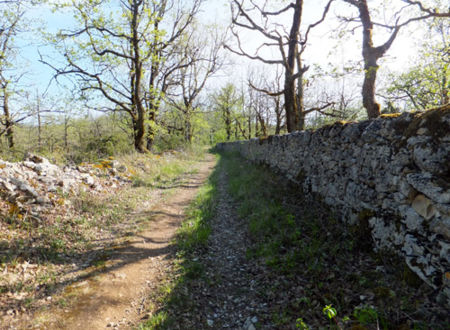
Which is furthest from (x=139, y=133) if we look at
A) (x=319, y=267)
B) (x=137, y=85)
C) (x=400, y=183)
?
(x=400, y=183)

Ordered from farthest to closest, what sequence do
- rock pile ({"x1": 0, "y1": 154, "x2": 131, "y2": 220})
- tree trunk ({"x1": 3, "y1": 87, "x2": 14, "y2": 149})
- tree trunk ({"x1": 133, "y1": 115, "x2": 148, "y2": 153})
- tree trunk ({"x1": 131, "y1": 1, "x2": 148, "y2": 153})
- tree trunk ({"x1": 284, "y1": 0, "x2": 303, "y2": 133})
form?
tree trunk ({"x1": 133, "y1": 115, "x2": 148, "y2": 153}), tree trunk ({"x1": 131, "y1": 1, "x2": 148, "y2": 153}), tree trunk ({"x1": 284, "y1": 0, "x2": 303, "y2": 133}), tree trunk ({"x1": 3, "y1": 87, "x2": 14, "y2": 149}), rock pile ({"x1": 0, "y1": 154, "x2": 131, "y2": 220})

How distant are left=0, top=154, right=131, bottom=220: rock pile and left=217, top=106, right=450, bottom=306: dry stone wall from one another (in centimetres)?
666

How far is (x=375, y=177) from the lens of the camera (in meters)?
3.59

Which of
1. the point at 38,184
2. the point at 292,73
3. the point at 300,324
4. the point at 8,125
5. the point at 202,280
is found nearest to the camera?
the point at 300,324

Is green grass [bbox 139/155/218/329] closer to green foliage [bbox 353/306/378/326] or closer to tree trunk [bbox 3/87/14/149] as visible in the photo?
green foliage [bbox 353/306/378/326]

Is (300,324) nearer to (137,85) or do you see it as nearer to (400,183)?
(400,183)

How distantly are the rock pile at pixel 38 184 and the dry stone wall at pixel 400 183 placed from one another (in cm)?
666

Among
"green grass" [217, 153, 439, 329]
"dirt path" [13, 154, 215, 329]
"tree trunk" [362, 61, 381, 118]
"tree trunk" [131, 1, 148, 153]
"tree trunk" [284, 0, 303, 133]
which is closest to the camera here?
"green grass" [217, 153, 439, 329]

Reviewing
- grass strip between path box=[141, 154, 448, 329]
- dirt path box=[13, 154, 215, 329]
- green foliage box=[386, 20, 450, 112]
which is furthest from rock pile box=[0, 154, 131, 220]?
green foliage box=[386, 20, 450, 112]

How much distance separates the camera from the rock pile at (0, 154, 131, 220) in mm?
4750

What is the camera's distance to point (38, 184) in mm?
5527

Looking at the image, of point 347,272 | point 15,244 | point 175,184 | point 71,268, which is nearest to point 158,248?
point 71,268

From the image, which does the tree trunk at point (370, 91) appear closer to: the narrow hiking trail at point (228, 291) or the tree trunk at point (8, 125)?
the narrow hiking trail at point (228, 291)

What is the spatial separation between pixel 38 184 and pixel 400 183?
7646 millimetres
